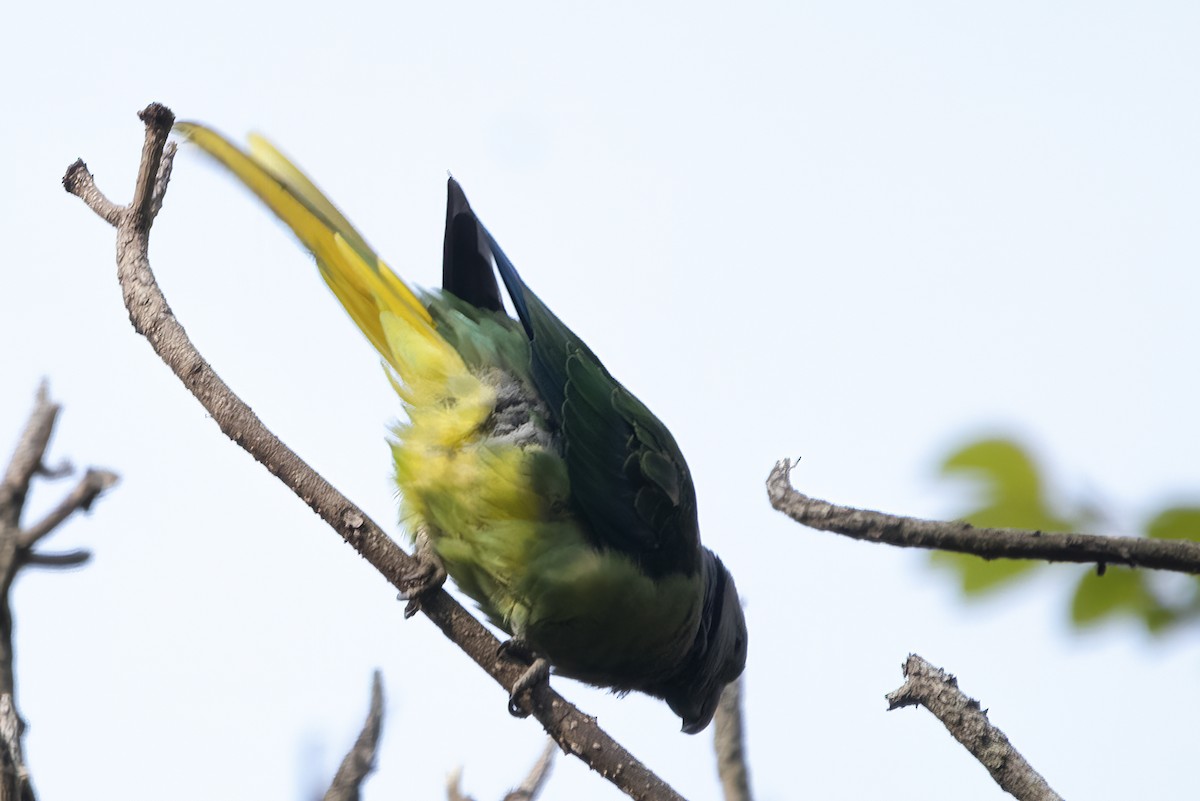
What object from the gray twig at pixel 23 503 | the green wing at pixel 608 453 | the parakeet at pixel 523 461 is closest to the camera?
the gray twig at pixel 23 503

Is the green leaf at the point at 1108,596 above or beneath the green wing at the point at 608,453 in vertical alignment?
beneath

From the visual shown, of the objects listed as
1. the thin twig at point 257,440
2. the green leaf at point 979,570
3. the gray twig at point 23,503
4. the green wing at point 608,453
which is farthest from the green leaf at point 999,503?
the gray twig at point 23,503

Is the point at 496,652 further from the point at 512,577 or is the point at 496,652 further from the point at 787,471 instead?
the point at 787,471

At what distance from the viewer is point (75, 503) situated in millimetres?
3285

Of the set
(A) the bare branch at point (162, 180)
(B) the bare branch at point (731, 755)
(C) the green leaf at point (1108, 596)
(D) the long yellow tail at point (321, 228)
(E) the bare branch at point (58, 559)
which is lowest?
(E) the bare branch at point (58, 559)

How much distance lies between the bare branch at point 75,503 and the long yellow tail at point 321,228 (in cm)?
85

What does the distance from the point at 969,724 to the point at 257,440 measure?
1.63 metres

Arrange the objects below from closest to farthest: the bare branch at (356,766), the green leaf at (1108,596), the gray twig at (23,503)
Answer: the green leaf at (1108,596)
the bare branch at (356,766)
the gray twig at (23,503)

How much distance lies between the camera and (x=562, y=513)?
340 cm

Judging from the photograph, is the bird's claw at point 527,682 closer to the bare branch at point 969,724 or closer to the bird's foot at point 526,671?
the bird's foot at point 526,671

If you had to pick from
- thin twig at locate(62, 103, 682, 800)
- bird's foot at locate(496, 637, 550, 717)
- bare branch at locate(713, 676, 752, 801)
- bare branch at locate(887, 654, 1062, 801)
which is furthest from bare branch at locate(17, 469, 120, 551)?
bare branch at locate(887, 654, 1062, 801)

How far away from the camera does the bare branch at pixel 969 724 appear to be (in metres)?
1.96

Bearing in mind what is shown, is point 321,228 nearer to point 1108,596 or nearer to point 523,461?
point 523,461

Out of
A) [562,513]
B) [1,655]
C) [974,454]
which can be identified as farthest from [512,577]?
[974,454]
